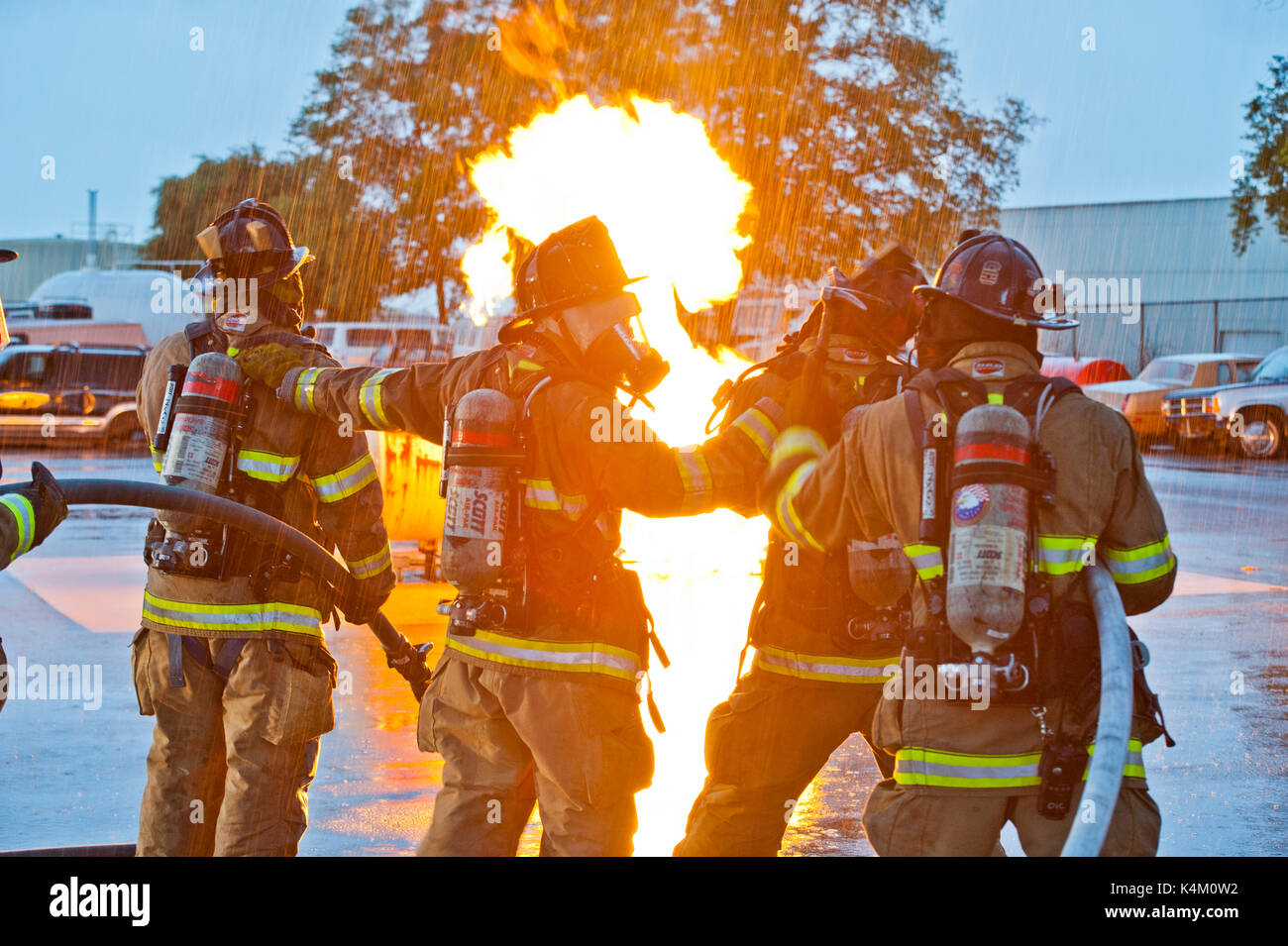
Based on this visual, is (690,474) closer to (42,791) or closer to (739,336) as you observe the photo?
(42,791)

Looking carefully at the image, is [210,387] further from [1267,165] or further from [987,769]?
[1267,165]

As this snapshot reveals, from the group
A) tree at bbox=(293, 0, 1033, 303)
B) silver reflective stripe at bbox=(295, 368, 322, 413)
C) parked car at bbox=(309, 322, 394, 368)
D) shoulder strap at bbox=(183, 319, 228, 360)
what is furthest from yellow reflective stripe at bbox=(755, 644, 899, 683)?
parked car at bbox=(309, 322, 394, 368)

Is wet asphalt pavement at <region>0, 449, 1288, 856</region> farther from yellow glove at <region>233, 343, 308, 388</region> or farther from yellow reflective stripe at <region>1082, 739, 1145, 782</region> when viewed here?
yellow reflective stripe at <region>1082, 739, 1145, 782</region>

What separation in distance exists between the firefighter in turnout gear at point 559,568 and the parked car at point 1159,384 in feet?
65.0

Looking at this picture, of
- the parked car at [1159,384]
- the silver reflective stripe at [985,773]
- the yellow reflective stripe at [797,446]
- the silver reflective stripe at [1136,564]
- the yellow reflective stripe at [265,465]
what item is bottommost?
the silver reflective stripe at [985,773]

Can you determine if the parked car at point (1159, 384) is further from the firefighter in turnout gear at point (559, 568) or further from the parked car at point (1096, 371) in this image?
the firefighter in turnout gear at point (559, 568)

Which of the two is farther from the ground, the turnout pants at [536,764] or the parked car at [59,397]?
the parked car at [59,397]

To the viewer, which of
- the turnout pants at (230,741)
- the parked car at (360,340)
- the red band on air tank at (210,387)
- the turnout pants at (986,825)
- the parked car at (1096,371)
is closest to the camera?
the turnout pants at (986,825)

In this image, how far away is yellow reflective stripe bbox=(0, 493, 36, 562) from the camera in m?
3.25

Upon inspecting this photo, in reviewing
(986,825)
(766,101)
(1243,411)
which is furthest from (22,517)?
(1243,411)

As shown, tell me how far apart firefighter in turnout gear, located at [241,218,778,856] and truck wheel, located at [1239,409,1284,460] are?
18.7m

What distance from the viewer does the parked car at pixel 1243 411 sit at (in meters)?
20.3

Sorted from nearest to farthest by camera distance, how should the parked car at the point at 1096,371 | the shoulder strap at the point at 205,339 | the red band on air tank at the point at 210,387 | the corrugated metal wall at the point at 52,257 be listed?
the red band on air tank at the point at 210,387 < the shoulder strap at the point at 205,339 < the parked car at the point at 1096,371 < the corrugated metal wall at the point at 52,257

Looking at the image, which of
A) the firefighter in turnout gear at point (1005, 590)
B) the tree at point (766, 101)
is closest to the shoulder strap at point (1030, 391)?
the firefighter in turnout gear at point (1005, 590)
